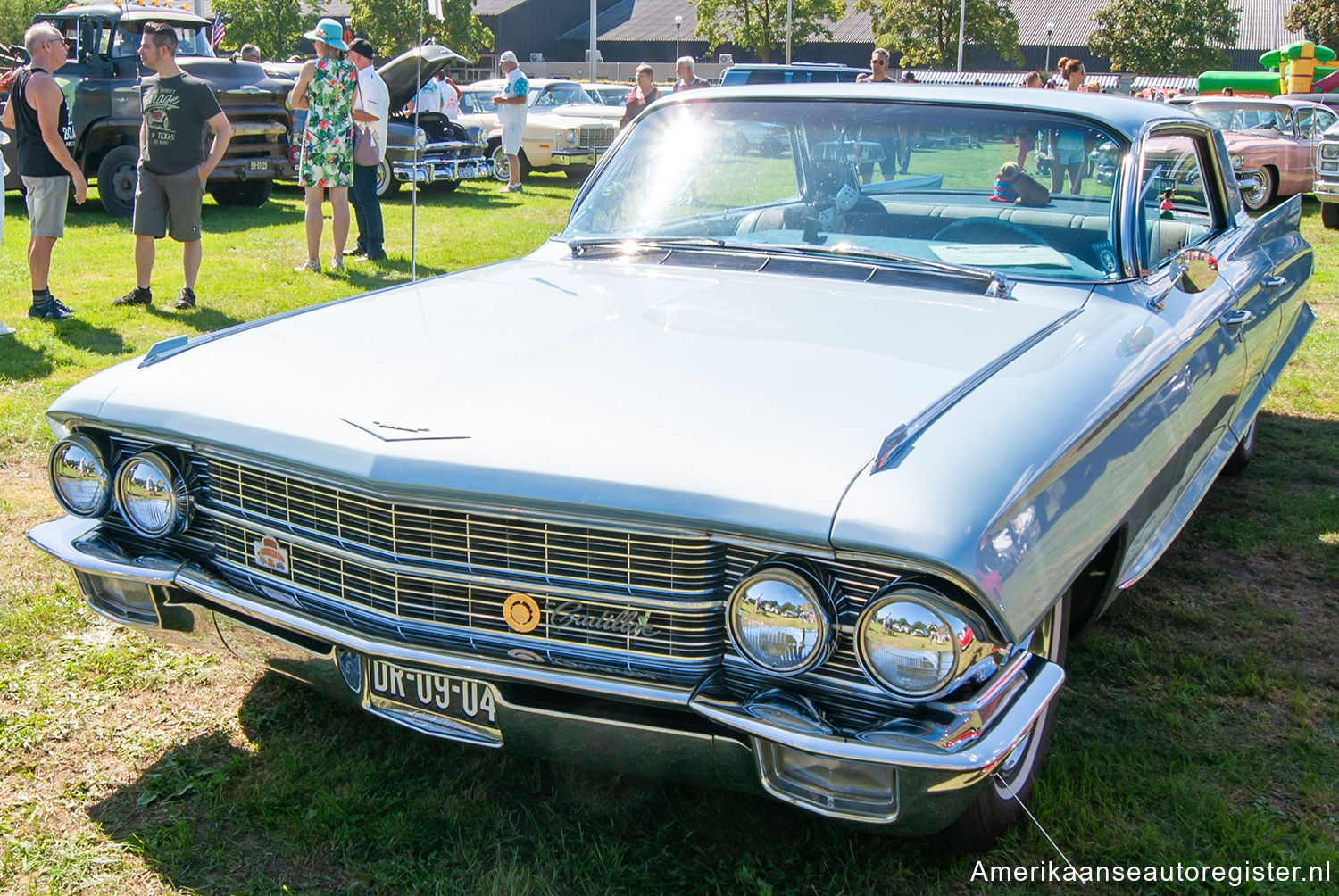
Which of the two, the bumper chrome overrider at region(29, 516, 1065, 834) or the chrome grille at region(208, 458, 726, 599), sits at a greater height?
the chrome grille at region(208, 458, 726, 599)

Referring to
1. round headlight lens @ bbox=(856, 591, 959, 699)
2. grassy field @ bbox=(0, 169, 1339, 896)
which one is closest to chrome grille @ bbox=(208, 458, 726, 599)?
round headlight lens @ bbox=(856, 591, 959, 699)

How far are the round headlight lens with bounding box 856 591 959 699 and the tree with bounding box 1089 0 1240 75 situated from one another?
50.5m

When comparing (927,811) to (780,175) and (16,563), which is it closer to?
(780,175)

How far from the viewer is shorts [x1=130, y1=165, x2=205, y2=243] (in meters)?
7.44

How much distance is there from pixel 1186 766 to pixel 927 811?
1.11 metres

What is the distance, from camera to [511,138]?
15766 millimetres

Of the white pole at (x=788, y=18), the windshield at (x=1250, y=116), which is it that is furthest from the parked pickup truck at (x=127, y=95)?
the white pole at (x=788, y=18)

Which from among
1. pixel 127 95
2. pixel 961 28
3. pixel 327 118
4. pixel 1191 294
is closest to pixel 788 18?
pixel 961 28

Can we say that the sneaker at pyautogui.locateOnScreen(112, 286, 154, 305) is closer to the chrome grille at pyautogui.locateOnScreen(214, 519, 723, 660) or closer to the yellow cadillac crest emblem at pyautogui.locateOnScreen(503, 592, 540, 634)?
the chrome grille at pyautogui.locateOnScreen(214, 519, 723, 660)

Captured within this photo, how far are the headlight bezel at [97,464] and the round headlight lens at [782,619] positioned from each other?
148 cm

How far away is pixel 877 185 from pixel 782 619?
186cm

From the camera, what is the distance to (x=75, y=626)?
3.49 metres

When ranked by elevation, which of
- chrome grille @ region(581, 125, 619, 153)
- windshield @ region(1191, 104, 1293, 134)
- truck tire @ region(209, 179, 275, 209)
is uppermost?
windshield @ region(1191, 104, 1293, 134)

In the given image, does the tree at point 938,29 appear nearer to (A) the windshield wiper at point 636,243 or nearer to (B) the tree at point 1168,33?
(B) the tree at point 1168,33
